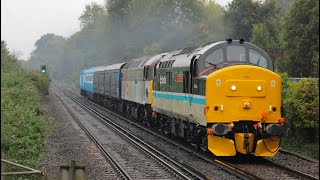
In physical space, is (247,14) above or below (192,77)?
above

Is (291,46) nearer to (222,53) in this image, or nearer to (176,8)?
(222,53)

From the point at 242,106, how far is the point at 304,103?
3583 millimetres

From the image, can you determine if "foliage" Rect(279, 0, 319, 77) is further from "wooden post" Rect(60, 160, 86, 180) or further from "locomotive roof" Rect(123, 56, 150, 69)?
"wooden post" Rect(60, 160, 86, 180)

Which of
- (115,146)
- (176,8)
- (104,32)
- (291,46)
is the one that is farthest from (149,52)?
(115,146)

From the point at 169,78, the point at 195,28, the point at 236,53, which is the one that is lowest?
the point at 169,78

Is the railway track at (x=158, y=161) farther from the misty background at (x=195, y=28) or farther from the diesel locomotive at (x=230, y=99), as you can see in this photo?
the misty background at (x=195, y=28)

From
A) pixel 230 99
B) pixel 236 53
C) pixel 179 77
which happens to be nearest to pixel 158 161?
pixel 230 99

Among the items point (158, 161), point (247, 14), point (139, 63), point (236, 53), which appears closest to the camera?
point (236, 53)

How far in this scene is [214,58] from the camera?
15.2 m

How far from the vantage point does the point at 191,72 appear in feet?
52.2

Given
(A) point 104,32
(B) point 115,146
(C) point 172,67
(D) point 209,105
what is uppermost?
(A) point 104,32

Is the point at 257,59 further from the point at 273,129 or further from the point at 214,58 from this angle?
the point at 273,129

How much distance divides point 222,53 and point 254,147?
2882mm

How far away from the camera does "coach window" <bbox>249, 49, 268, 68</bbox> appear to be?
607 inches
